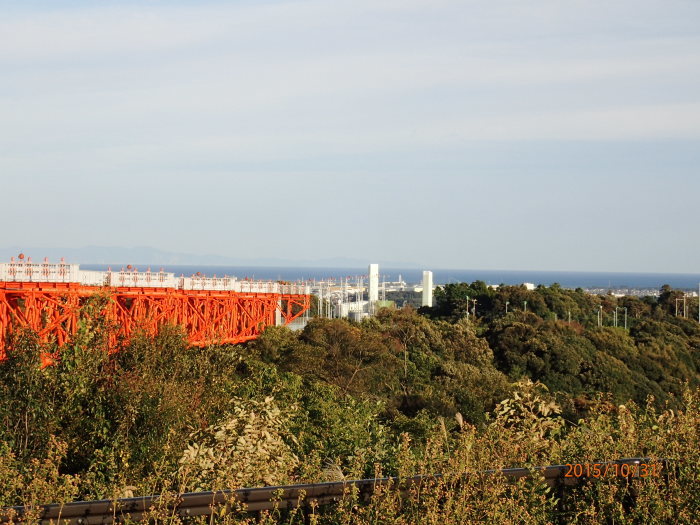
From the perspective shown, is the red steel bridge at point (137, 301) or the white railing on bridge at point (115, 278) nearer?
the red steel bridge at point (137, 301)

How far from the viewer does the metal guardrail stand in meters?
8.12

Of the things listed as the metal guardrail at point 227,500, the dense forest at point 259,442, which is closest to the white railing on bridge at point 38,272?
the dense forest at point 259,442

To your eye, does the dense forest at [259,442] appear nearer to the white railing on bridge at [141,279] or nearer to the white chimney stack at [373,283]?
the white railing on bridge at [141,279]

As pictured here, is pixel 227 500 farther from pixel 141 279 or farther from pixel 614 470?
pixel 141 279

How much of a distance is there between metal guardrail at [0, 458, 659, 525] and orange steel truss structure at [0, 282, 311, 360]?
7441 mm

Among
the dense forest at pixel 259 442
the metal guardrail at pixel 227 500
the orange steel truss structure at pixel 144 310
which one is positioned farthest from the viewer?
the orange steel truss structure at pixel 144 310

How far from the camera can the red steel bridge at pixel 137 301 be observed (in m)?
24.2

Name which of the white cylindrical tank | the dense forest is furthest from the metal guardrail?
the white cylindrical tank

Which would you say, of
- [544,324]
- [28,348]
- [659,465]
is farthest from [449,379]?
[659,465]

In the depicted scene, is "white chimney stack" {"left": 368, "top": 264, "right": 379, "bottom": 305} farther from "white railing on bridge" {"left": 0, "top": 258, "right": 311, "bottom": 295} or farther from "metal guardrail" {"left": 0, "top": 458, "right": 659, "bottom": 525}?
"metal guardrail" {"left": 0, "top": 458, "right": 659, "bottom": 525}

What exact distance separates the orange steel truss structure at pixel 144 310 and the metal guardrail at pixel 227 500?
744cm

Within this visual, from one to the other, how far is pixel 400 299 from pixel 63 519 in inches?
6306

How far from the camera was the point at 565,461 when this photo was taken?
1090 cm

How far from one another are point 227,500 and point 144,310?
27.1 m
